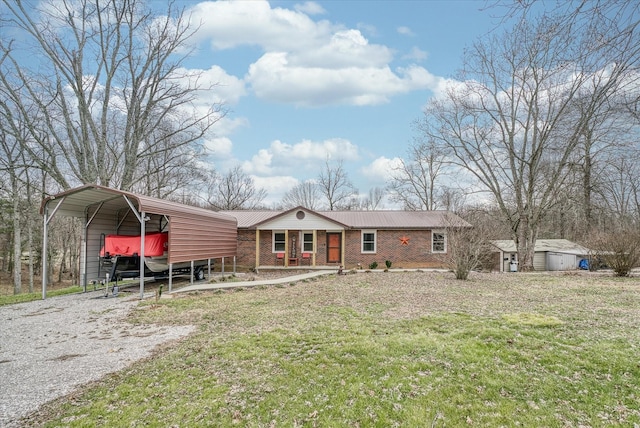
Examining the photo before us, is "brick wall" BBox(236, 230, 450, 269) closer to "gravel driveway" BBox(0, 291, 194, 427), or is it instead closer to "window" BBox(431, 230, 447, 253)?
"window" BBox(431, 230, 447, 253)

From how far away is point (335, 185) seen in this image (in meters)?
41.8

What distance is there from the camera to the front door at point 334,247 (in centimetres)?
2042

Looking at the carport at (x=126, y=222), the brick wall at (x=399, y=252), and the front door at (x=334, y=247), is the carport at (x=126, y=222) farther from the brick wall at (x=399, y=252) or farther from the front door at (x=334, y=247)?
the brick wall at (x=399, y=252)

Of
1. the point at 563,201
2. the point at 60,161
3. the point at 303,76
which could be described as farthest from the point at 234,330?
the point at 563,201

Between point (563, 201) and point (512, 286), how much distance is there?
39.2 feet

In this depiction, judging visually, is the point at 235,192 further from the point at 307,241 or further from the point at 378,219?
the point at 378,219

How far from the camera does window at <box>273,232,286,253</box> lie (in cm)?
2023

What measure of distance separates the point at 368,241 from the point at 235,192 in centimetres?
2503

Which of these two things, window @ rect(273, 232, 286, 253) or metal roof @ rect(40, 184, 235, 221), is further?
window @ rect(273, 232, 286, 253)

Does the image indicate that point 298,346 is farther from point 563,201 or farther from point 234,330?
point 563,201

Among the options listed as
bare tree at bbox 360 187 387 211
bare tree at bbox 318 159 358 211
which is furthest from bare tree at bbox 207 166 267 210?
bare tree at bbox 360 187 387 211

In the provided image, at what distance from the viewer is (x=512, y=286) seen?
1177 cm

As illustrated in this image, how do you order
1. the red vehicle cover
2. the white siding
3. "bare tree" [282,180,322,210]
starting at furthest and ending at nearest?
"bare tree" [282,180,322,210], the white siding, the red vehicle cover

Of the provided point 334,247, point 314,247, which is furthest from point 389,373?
Result: point 334,247
